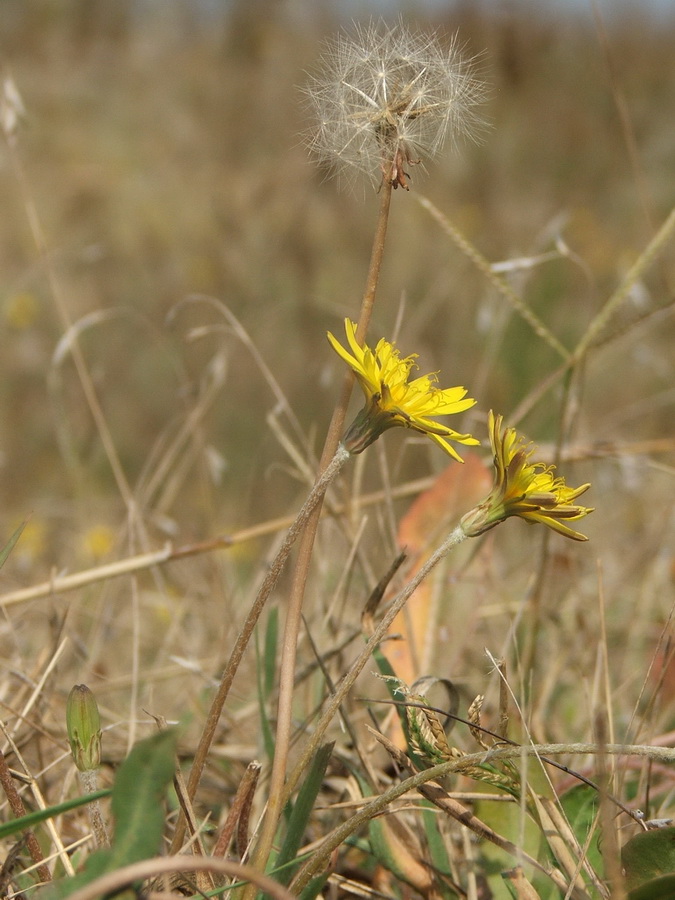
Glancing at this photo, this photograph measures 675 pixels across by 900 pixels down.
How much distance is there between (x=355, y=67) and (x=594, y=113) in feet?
25.9

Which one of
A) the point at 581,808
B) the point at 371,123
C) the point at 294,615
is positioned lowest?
the point at 581,808

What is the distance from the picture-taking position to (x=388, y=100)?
761mm

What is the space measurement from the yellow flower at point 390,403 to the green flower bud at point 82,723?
0.30 metres

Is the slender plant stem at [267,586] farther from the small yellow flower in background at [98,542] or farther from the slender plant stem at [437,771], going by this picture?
the small yellow flower in background at [98,542]

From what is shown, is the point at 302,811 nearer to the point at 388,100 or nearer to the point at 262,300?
the point at 388,100

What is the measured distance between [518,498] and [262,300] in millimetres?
4909

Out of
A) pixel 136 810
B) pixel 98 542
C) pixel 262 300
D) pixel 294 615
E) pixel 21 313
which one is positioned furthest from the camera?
pixel 262 300

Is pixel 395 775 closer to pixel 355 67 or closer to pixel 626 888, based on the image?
pixel 626 888

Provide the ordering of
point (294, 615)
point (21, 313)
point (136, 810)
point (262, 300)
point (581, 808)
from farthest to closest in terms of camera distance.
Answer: point (262, 300)
point (21, 313)
point (581, 808)
point (294, 615)
point (136, 810)

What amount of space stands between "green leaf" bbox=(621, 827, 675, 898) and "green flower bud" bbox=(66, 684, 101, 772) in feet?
1.56

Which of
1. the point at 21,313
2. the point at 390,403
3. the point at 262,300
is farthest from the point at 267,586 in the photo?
the point at 262,300

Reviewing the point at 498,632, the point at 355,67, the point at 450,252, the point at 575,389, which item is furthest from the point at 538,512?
the point at 450,252

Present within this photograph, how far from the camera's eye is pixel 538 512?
694mm

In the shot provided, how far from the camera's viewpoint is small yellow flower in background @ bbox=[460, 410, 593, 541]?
682 mm
